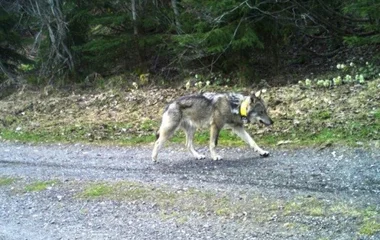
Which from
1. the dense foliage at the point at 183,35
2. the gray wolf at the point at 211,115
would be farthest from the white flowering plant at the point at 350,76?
the gray wolf at the point at 211,115

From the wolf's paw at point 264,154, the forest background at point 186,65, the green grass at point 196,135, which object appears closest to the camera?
the wolf's paw at point 264,154

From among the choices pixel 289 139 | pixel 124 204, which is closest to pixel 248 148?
pixel 289 139

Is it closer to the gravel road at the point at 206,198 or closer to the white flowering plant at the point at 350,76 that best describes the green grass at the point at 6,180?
the gravel road at the point at 206,198

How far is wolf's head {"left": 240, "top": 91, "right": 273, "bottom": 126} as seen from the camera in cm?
1075

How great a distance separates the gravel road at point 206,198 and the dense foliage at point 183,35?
5.28 meters

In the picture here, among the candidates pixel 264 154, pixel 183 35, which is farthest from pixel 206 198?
pixel 183 35

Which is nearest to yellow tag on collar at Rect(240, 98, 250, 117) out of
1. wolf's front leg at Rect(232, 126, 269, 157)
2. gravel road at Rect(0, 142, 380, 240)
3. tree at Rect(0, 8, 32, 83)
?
wolf's front leg at Rect(232, 126, 269, 157)

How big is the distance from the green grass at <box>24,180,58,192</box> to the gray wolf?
209 cm

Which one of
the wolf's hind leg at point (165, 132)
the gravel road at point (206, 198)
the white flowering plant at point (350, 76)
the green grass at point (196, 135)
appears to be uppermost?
the wolf's hind leg at point (165, 132)

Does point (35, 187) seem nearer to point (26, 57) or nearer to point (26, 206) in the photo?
point (26, 206)

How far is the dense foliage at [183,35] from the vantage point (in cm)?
1516

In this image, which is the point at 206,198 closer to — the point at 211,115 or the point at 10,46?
the point at 211,115

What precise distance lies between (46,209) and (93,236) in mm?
1562

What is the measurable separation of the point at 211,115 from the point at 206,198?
9.98 ft
